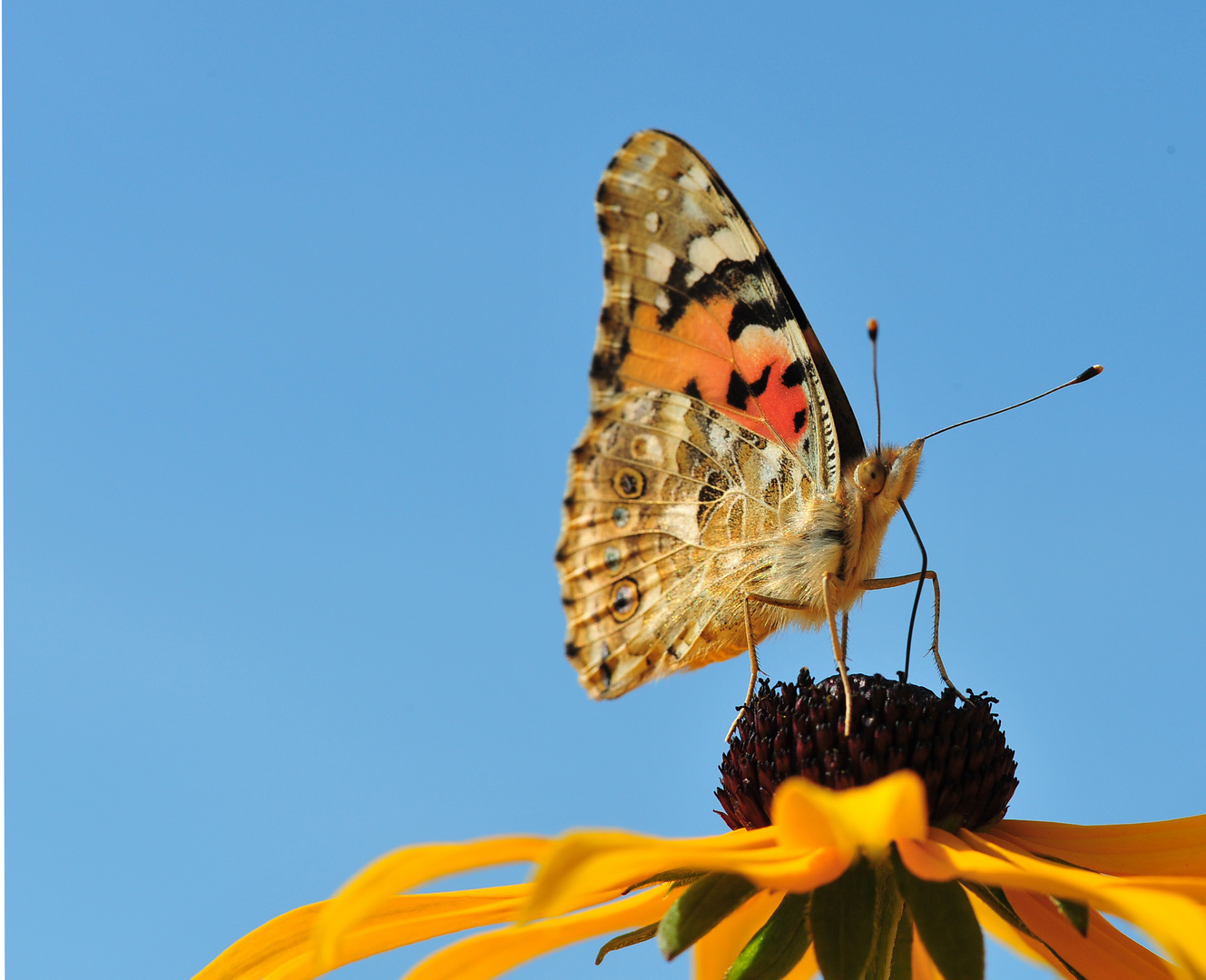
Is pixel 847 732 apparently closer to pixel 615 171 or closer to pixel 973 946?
pixel 973 946

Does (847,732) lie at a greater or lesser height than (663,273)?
lesser

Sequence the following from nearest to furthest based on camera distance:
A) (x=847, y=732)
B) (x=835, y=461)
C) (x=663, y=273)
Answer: (x=847, y=732)
(x=835, y=461)
(x=663, y=273)

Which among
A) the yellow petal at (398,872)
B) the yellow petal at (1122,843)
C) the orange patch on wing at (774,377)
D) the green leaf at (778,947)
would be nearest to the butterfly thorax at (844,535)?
the orange patch on wing at (774,377)

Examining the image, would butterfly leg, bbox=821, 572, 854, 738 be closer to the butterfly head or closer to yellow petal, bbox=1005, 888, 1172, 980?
the butterfly head

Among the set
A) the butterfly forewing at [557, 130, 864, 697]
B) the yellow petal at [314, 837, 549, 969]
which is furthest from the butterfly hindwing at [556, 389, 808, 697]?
the yellow petal at [314, 837, 549, 969]

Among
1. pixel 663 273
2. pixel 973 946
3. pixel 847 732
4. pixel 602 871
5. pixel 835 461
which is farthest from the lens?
pixel 663 273

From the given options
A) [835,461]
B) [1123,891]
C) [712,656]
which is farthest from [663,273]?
[1123,891]
